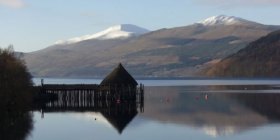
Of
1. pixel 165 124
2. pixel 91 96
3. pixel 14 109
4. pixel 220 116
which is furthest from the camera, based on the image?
pixel 91 96

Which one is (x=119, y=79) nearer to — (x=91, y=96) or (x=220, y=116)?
(x=91, y=96)

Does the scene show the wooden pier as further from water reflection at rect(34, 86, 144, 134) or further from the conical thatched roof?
the conical thatched roof

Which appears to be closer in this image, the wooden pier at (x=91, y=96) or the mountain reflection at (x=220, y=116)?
the mountain reflection at (x=220, y=116)


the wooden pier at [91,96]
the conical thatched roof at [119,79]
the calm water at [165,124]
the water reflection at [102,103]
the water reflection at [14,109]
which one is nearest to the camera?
the calm water at [165,124]

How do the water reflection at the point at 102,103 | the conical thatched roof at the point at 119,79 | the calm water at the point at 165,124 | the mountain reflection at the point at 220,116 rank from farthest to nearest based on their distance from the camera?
the conical thatched roof at the point at 119,79
the water reflection at the point at 102,103
the mountain reflection at the point at 220,116
the calm water at the point at 165,124

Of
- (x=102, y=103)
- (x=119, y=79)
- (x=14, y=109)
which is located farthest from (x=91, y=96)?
(x=14, y=109)

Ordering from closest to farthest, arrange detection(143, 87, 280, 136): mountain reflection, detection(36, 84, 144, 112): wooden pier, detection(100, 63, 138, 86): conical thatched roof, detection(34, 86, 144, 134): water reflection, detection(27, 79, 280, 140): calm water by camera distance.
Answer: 1. detection(27, 79, 280, 140): calm water
2. detection(143, 87, 280, 136): mountain reflection
3. detection(34, 86, 144, 134): water reflection
4. detection(36, 84, 144, 112): wooden pier
5. detection(100, 63, 138, 86): conical thatched roof

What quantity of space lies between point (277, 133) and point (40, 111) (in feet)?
103

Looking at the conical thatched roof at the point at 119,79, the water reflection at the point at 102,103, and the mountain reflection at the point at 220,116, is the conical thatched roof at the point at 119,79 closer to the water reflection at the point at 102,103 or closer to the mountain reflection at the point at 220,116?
the water reflection at the point at 102,103

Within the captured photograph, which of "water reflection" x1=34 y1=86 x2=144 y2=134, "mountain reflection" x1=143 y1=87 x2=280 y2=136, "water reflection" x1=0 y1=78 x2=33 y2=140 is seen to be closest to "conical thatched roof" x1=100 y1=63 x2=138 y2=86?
"water reflection" x1=34 y1=86 x2=144 y2=134

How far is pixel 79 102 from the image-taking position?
3339 inches

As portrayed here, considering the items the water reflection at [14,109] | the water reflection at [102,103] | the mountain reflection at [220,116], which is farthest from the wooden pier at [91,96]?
the water reflection at [14,109]

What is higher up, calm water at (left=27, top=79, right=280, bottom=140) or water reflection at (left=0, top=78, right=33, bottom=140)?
water reflection at (left=0, top=78, right=33, bottom=140)

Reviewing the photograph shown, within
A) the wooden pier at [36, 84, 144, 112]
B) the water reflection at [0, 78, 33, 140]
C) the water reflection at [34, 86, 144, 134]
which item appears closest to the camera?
the water reflection at [0, 78, 33, 140]
